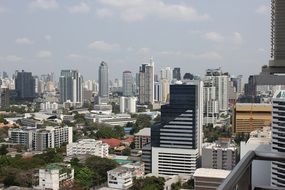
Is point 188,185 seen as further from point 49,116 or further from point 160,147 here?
point 49,116

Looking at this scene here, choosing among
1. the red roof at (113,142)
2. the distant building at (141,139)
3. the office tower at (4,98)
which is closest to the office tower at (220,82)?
the red roof at (113,142)

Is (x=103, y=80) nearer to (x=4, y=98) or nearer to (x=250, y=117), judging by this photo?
(x=4, y=98)

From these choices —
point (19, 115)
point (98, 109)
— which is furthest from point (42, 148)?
point (98, 109)

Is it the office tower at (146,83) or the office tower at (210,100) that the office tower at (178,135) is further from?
the office tower at (146,83)

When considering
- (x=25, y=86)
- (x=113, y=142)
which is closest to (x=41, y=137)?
(x=113, y=142)

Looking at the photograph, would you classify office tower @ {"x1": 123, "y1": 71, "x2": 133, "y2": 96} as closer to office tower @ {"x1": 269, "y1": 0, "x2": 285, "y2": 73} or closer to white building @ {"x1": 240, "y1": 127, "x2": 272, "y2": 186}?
white building @ {"x1": 240, "y1": 127, "x2": 272, "y2": 186}

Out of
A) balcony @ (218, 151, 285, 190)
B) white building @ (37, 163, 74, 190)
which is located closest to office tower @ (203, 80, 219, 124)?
white building @ (37, 163, 74, 190)

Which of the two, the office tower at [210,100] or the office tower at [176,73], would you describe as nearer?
the office tower at [210,100]
